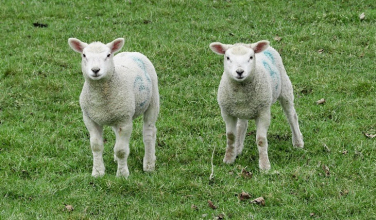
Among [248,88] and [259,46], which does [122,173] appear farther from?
[259,46]

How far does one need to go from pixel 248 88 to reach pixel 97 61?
1745 mm

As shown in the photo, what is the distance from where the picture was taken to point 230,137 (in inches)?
303

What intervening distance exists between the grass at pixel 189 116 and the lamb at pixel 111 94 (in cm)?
41

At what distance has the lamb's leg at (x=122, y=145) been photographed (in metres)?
6.99

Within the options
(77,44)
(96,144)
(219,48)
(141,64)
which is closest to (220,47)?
(219,48)

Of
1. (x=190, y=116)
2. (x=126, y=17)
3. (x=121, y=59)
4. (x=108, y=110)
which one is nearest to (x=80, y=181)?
(x=108, y=110)

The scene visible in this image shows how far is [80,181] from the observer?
693 centimetres

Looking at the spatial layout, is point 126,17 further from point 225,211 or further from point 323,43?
point 225,211

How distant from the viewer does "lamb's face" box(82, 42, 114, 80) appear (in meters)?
6.58

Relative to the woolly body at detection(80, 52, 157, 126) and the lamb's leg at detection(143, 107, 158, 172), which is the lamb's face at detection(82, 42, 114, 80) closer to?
the woolly body at detection(80, 52, 157, 126)

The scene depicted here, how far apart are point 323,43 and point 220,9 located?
9.38 feet

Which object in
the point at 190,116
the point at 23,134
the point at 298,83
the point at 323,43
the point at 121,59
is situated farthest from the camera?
the point at 323,43

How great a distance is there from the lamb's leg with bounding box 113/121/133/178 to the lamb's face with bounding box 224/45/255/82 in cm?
126

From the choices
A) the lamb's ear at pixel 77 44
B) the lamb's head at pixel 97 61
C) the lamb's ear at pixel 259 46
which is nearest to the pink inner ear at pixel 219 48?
the lamb's ear at pixel 259 46
